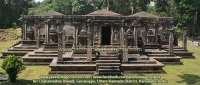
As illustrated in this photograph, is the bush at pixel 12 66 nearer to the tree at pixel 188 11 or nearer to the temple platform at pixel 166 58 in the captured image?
the temple platform at pixel 166 58

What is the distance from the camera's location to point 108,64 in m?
12.6

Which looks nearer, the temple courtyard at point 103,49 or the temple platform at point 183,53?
the temple courtyard at point 103,49

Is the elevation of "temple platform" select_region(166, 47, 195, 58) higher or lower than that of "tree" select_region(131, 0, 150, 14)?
lower

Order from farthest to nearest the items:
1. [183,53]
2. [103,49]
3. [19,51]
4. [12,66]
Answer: [183,53] < [19,51] < [103,49] < [12,66]

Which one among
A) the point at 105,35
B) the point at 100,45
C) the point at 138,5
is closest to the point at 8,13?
the point at 138,5

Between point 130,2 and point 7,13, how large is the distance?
26.7m

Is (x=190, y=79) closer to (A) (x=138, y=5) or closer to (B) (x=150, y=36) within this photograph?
(B) (x=150, y=36)

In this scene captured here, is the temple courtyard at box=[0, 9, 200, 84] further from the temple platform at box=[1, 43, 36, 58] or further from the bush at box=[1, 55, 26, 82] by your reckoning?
the bush at box=[1, 55, 26, 82]

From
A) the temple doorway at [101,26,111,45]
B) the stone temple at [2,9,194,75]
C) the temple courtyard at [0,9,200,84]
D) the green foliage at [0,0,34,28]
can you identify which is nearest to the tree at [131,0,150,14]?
the stone temple at [2,9,194,75]

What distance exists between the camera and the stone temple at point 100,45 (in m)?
13.0

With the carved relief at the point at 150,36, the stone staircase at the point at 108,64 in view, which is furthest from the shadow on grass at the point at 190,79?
the carved relief at the point at 150,36

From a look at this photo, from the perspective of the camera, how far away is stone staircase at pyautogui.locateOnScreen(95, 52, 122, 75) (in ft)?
39.7

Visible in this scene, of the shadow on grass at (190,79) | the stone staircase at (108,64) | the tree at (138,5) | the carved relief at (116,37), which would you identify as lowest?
the shadow on grass at (190,79)

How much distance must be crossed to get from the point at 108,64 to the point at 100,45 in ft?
9.70
